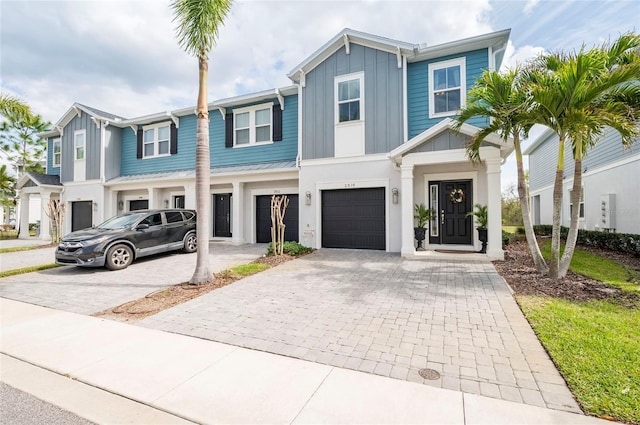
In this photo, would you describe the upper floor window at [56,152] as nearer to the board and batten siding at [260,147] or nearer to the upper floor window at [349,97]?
the board and batten siding at [260,147]

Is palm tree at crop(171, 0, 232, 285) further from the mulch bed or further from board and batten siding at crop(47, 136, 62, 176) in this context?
board and batten siding at crop(47, 136, 62, 176)

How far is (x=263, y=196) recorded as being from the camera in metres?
13.1

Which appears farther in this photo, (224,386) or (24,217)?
(24,217)

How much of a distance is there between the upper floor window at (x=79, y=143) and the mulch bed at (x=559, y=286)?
20.2 m

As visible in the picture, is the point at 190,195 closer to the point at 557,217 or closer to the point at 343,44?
the point at 343,44

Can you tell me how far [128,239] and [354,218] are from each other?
715cm

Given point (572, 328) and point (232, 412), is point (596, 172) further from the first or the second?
point (232, 412)

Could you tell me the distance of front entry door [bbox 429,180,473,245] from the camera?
32.6 feet

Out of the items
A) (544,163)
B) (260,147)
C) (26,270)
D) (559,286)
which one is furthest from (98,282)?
(544,163)

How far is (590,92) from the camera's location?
5.47 m

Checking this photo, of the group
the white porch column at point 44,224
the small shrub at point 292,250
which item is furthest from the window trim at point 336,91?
the white porch column at point 44,224

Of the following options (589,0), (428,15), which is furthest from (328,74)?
(589,0)

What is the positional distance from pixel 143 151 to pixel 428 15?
14424mm

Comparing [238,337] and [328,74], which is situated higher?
[328,74]
